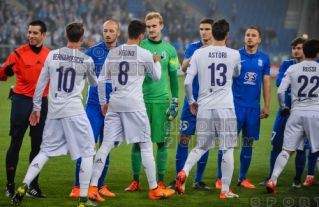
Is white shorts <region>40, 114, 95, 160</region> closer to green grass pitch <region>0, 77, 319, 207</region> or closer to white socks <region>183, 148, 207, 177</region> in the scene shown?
green grass pitch <region>0, 77, 319, 207</region>

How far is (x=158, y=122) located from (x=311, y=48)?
2030 millimetres

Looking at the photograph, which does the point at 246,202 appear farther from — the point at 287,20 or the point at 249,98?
the point at 287,20

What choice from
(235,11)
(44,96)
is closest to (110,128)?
(44,96)

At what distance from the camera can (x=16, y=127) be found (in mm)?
7387

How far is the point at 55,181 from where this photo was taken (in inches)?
334

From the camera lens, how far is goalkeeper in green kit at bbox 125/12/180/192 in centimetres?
792

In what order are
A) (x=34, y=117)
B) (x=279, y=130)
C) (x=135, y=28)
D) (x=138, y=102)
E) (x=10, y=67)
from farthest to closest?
(x=279, y=130)
(x=10, y=67)
(x=138, y=102)
(x=135, y=28)
(x=34, y=117)

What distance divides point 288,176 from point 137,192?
258 centimetres

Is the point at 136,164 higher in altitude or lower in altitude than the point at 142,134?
lower

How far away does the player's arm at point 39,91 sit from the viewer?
6809mm

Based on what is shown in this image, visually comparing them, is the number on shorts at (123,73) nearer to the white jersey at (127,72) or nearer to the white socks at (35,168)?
the white jersey at (127,72)

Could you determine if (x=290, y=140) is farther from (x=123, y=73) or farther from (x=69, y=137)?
(x=69, y=137)

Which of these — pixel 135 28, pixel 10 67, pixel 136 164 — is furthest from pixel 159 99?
pixel 10 67

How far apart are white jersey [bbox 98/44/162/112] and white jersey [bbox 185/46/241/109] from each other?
513 millimetres
